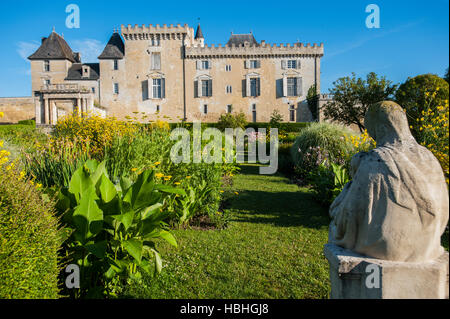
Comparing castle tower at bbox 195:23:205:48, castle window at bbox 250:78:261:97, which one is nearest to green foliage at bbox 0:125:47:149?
castle window at bbox 250:78:261:97

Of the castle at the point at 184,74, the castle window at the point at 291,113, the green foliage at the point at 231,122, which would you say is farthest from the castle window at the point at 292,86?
the green foliage at the point at 231,122

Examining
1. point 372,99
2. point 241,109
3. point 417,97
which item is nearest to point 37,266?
point 417,97

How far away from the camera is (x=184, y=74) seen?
107 ft

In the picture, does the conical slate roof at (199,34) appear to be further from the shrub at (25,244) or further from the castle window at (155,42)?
the shrub at (25,244)

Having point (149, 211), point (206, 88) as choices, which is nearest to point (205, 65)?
point (206, 88)

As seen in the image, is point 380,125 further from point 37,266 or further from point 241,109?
point 241,109

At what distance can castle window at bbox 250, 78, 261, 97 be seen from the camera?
107 ft

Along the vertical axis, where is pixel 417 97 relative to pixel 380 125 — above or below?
above

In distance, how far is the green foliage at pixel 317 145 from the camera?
950 centimetres

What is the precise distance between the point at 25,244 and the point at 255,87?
32.6 meters

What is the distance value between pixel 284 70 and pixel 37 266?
109 ft

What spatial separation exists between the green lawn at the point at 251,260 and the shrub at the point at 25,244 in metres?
0.98

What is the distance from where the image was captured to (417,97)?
14039 millimetres
